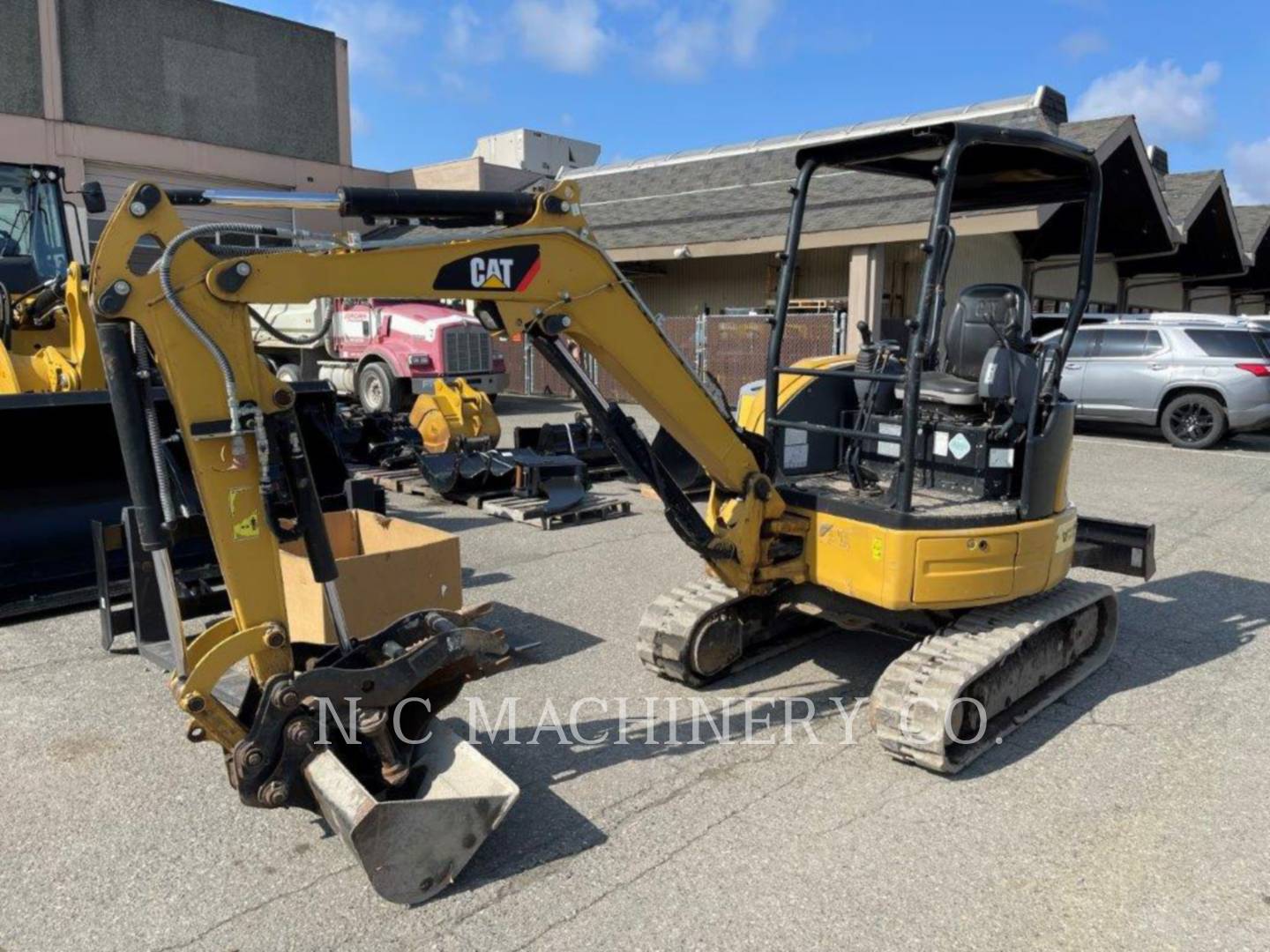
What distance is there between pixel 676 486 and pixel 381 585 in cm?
172

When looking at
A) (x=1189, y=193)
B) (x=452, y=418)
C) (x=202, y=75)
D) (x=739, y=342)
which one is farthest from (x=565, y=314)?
(x=202, y=75)

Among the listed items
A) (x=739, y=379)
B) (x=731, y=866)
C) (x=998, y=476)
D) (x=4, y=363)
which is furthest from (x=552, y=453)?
(x=739, y=379)

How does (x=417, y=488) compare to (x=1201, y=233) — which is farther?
(x=1201, y=233)

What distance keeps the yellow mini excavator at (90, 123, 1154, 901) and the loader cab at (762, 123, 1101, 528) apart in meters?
0.02

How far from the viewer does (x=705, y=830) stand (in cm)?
360

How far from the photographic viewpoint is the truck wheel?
15.7 m

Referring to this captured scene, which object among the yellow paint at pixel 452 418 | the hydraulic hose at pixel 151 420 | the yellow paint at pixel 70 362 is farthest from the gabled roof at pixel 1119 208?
the hydraulic hose at pixel 151 420

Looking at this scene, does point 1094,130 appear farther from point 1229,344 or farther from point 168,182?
point 168,182

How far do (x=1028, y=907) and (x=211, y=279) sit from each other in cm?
330

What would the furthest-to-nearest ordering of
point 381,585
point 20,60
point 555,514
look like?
point 20,60 < point 555,514 < point 381,585

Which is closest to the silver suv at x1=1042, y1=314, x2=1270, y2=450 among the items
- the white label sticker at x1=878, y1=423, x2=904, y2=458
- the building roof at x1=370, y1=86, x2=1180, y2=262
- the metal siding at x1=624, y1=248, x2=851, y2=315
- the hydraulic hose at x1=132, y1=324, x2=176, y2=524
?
the building roof at x1=370, y1=86, x2=1180, y2=262

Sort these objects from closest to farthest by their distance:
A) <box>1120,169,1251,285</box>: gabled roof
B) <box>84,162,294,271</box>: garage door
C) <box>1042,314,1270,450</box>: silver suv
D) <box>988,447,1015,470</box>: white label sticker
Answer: <box>988,447,1015,470</box>: white label sticker → <box>1042,314,1270,450</box>: silver suv → <box>84,162,294,271</box>: garage door → <box>1120,169,1251,285</box>: gabled roof

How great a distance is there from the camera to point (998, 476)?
4.74 m

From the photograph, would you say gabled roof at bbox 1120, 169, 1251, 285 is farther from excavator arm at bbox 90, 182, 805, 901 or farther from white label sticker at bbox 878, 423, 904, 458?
excavator arm at bbox 90, 182, 805, 901
